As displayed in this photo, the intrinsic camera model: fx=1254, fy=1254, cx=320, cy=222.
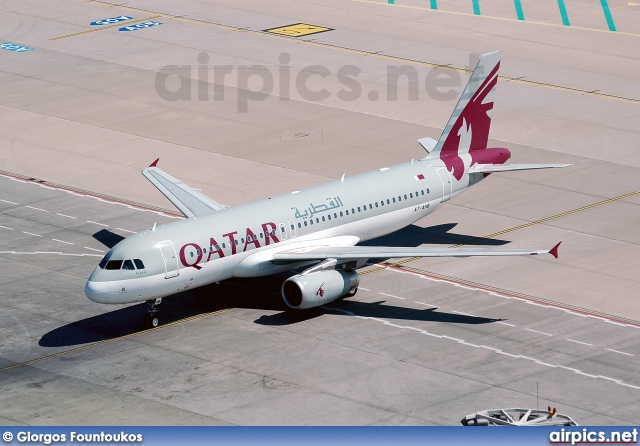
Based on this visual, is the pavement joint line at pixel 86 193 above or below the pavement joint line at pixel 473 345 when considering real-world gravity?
above

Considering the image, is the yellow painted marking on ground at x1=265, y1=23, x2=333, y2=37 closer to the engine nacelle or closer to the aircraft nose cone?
the engine nacelle

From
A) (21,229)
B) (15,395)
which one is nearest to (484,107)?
(21,229)

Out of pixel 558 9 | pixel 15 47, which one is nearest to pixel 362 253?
pixel 15 47

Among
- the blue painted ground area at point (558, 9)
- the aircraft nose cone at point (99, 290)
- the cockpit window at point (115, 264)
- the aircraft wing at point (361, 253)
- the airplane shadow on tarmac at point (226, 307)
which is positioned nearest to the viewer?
the aircraft nose cone at point (99, 290)

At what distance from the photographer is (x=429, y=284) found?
6438cm

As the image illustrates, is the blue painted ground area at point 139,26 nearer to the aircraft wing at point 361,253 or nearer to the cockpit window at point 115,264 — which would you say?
the aircraft wing at point 361,253

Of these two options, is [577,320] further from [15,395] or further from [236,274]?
[15,395]

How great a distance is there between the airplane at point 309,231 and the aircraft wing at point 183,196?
6cm

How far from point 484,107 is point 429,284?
41.5 feet

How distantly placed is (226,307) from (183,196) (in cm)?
963

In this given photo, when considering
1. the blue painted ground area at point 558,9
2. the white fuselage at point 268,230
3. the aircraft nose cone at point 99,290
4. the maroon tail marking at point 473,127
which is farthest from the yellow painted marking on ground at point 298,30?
the aircraft nose cone at point 99,290

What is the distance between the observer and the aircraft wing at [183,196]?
220 feet

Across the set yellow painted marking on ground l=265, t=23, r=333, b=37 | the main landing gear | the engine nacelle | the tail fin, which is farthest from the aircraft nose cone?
yellow painted marking on ground l=265, t=23, r=333, b=37

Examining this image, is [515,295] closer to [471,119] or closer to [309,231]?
[309,231]
